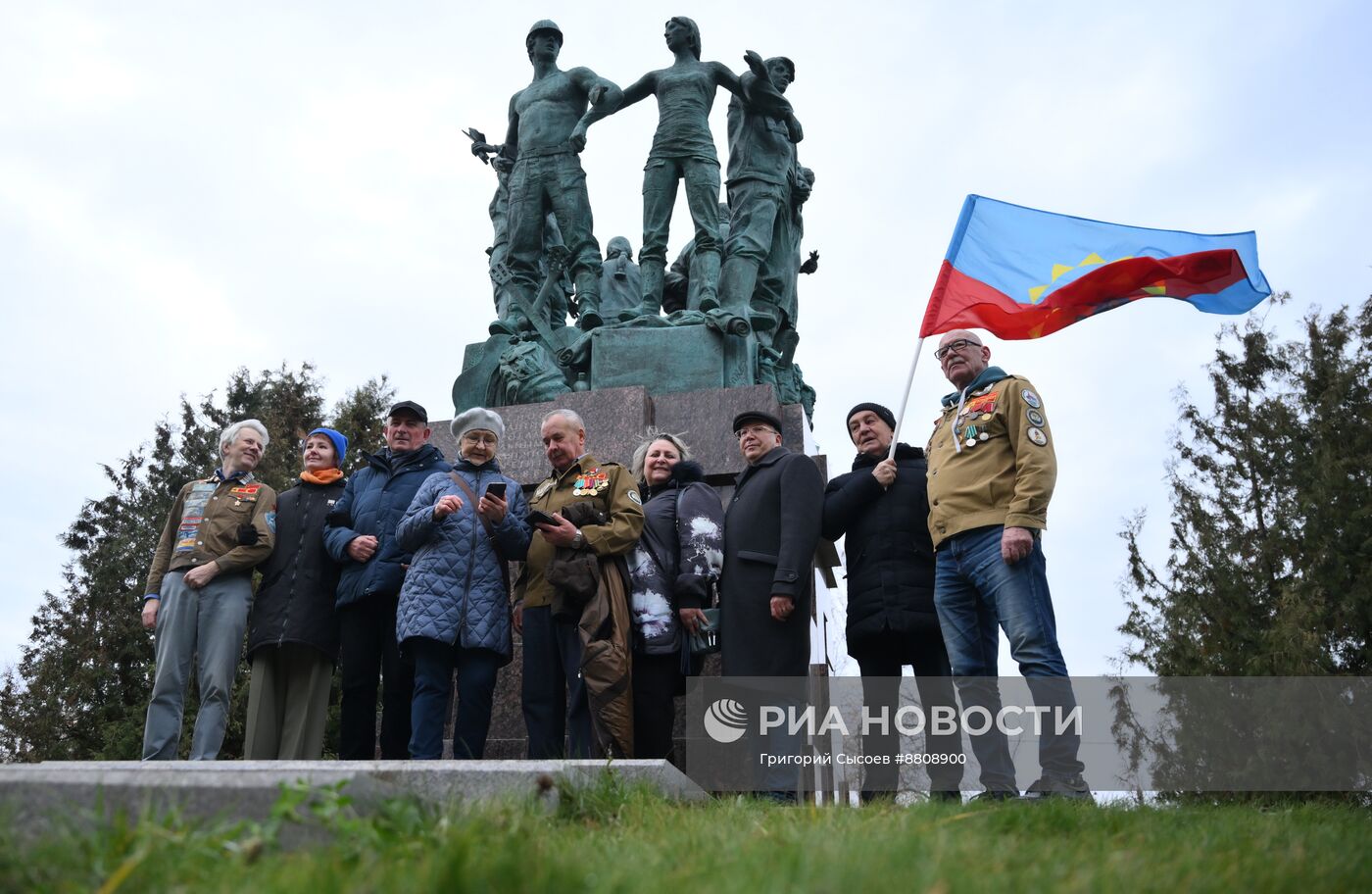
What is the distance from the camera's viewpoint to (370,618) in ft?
20.0

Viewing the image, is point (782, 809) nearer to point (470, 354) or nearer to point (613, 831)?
point (613, 831)

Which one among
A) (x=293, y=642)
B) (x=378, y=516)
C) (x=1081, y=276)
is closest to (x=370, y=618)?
(x=293, y=642)

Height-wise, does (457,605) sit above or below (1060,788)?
above

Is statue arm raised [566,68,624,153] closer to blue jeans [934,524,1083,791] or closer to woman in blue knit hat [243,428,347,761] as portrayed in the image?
woman in blue knit hat [243,428,347,761]

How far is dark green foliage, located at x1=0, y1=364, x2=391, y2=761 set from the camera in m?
19.0

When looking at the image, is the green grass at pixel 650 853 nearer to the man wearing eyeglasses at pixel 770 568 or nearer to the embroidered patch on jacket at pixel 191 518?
the man wearing eyeglasses at pixel 770 568

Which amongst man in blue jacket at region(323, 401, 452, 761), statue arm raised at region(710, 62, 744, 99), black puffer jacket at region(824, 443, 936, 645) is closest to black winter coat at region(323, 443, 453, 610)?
man in blue jacket at region(323, 401, 452, 761)

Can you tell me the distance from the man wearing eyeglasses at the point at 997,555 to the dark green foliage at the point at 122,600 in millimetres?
12022

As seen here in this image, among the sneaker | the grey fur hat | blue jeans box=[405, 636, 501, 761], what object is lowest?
the sneaker

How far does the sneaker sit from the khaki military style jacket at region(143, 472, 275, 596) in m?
3.70

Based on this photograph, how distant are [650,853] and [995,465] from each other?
3.11 metres

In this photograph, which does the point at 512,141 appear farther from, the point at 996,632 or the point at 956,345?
the point at 996,632

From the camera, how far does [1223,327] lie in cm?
2395

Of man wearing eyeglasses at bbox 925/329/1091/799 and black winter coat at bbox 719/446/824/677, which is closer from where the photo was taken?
man wearing eyeglasses at bbox 925/329/1091/799
